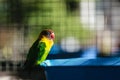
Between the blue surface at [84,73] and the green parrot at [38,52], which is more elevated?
the blue surface at [84,73]

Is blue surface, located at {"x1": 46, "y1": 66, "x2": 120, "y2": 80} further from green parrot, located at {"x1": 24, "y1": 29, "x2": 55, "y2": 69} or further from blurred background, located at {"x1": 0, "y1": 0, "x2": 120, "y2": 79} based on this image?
blurred background, located at {"x1": 0, "y1": 0, "x2": 120, "y2": 79}

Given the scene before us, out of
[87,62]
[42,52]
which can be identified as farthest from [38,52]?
[87,62]

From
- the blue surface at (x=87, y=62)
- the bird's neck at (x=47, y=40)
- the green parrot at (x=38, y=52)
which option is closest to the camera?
the blue surface at (x=87, y=62)

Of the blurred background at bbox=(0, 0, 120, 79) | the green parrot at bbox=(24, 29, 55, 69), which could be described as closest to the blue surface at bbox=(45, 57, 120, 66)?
the green parrot at bbox=(24, 29, 55, 69)

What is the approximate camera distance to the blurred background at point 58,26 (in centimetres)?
268

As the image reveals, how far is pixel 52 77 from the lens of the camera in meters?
1.19

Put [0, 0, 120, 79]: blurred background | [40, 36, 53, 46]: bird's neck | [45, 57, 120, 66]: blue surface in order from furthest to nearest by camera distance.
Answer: [0, 0, 120, 79]: blurred background < [40, 36, 53, 46]: bird's neck < [45, 57, 120, 66]: blue surface

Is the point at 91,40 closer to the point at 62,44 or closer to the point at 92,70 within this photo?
the point at 62,44

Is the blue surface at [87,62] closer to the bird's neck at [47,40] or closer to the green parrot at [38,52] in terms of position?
the green parrot at [38,52]

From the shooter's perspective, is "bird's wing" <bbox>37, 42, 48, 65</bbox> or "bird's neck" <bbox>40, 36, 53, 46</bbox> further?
"bird's neck" <bbox>40, 36, 53, 46</bbox>

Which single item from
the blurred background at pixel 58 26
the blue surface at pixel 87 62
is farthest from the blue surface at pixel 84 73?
the blurred background at pixel 58 26

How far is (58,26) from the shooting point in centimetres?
274

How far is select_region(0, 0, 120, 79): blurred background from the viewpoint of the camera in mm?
2678

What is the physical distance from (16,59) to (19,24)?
24 cm
